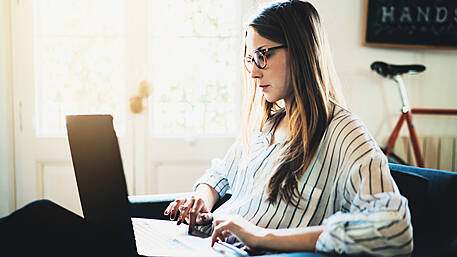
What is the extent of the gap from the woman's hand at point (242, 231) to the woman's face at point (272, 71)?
14.6 inches

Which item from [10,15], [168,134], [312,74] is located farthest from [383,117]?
[10,15]

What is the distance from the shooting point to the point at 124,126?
7.79 ft

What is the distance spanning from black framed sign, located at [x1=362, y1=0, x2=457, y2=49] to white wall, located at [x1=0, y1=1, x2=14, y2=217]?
215 centimetres

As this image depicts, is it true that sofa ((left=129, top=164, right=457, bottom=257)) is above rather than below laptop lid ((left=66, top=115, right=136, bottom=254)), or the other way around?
below

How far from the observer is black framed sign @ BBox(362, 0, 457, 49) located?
8.11 ft

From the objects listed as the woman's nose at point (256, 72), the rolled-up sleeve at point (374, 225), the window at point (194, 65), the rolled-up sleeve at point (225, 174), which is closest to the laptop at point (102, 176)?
the rolled-up sleeve at point (374, 225)

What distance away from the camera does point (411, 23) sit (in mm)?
2510

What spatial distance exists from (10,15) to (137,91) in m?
0.85

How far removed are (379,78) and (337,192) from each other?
5.95 feet

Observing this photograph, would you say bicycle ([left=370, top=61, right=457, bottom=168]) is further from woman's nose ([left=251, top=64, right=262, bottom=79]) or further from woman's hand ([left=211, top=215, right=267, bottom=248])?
woman's hand ([left=211, top=215, right=267, bottom=248])

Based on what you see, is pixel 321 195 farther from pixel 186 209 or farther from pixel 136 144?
pixel 136 144

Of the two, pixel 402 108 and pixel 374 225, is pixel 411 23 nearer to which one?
pixel 402 108

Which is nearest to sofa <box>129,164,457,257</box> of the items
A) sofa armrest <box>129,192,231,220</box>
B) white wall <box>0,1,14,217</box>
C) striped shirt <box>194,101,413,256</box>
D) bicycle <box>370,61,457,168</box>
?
striped shirt <box>194,101,413,256</box>

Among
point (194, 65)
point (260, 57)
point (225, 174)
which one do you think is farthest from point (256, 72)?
point (194, 65)
